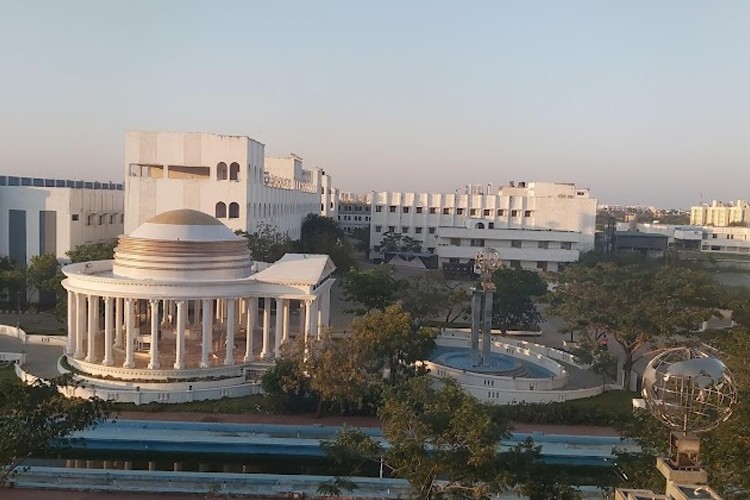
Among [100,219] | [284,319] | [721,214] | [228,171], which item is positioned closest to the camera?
[284,319]

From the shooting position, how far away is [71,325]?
115ft

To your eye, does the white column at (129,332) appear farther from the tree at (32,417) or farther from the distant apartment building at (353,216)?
the distant apartment building at (353,216)

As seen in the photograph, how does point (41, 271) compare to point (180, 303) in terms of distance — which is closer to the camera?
point (180, 303)

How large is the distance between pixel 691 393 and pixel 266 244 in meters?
44.9

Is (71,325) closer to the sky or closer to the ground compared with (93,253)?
closer to the ground

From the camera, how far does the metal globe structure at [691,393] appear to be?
9.83 metres

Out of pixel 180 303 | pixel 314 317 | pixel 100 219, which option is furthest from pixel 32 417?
pixel 100 219

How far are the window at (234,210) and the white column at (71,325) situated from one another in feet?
73.7

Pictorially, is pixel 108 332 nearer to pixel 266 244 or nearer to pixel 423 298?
pixel 423 298

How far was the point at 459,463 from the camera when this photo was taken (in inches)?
609

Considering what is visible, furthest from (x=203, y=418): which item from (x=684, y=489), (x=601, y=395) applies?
(x=684, y=489)

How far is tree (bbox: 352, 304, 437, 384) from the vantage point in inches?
1117

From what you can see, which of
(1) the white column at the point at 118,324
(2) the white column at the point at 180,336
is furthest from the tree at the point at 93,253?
(2) the white column at the point at 180,336

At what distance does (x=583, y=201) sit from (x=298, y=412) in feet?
224
